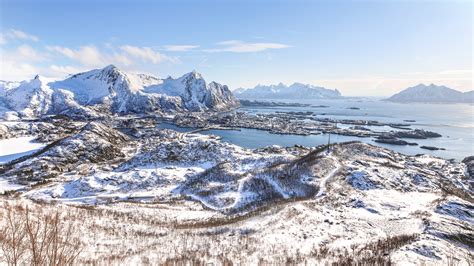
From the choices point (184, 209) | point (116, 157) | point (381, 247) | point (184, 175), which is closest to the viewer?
point (381, 247)

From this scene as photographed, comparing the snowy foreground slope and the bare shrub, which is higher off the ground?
the bare shrub

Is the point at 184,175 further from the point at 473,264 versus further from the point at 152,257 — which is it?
the point at 473,264

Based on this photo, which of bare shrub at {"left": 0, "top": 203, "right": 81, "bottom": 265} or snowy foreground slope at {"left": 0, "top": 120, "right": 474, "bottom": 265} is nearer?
bare shrub at {"left": 0, "top": 203, "right": 81, "bottom": 265}

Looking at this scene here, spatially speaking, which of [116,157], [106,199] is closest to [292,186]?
[106,199]

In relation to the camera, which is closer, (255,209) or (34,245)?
(34,245)

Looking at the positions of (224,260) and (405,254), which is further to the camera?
(405,254)

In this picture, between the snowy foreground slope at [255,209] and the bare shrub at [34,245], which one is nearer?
the bare shrub at [34,245]

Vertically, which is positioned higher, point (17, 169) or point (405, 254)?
point (405, 254)

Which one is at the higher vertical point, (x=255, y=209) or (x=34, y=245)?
(x=34, y=245)
